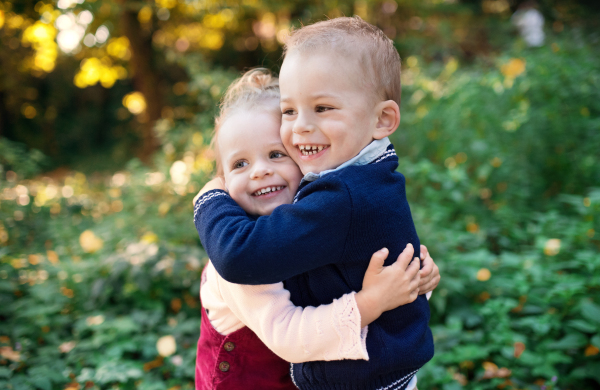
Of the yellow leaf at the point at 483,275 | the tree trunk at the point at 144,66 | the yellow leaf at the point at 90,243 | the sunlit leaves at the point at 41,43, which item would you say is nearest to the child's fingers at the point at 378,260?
the yellow leaf at the point at 483,275

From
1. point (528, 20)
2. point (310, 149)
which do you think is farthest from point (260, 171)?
point (528, 20)

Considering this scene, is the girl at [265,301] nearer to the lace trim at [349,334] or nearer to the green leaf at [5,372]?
the lace trim at [349,334]

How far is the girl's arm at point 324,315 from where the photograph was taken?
3.89 ft

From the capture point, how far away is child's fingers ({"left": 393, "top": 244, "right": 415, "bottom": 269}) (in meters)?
1.27

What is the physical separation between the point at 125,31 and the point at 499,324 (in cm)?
890

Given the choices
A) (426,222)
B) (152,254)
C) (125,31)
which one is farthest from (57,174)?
(426,222)

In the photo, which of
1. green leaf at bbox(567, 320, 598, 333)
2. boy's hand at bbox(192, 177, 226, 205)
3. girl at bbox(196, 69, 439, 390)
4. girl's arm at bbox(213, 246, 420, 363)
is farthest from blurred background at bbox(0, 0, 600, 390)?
boy's hand at bbox(192, 177, 226, 205)

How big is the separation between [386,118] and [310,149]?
0.84 feet

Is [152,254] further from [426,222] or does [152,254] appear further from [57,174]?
[57,174]

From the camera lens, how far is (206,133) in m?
4.54

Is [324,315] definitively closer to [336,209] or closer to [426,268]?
[336,209]

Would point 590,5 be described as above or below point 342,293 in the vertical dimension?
above

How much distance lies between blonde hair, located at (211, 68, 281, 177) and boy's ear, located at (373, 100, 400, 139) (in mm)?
322

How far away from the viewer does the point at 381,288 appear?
1.21 meters
